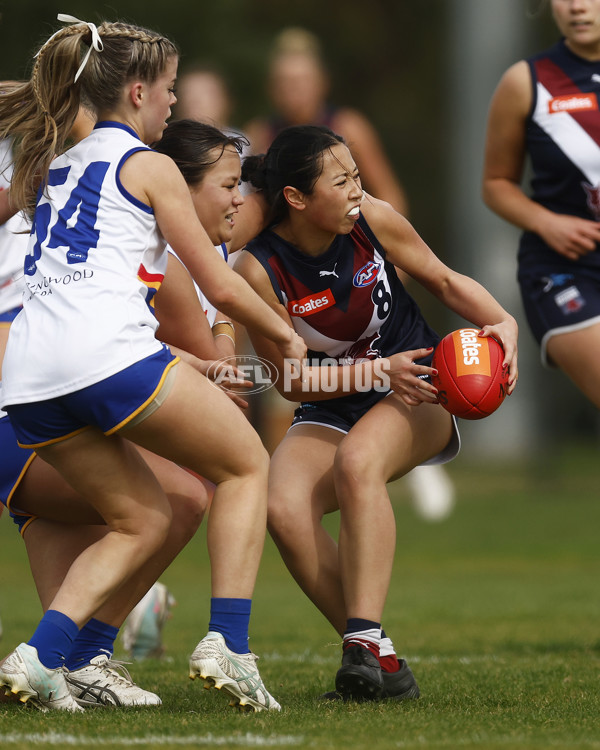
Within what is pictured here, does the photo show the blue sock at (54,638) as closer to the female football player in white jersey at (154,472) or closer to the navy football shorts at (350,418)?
the female football player in white jersey at (154,472)

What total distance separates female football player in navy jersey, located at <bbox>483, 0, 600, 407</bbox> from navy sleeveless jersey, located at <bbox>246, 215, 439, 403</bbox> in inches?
34.3

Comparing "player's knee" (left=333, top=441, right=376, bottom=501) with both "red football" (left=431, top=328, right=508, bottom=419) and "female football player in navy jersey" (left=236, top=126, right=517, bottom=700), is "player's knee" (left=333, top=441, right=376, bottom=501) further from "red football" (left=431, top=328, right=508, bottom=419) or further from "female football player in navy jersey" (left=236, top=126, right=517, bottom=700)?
"red football" (left=431, top=328, right=508, bottom=419)

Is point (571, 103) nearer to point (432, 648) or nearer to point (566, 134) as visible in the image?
point (566, 134)

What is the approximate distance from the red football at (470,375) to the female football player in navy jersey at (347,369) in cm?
5

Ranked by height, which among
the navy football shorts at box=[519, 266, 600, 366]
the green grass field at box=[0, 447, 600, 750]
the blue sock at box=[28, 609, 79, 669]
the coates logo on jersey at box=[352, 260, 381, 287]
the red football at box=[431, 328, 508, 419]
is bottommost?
the green grass field at box=[0, 447, 600, 750]

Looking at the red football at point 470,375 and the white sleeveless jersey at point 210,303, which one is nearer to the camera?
the red football at point 470,375

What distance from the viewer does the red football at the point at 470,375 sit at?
4.33m

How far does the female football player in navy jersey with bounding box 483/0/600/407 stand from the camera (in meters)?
5.41

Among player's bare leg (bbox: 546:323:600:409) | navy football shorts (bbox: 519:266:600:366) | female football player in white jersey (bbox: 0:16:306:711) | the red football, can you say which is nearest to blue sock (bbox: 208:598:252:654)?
female football player in white jersey (bbox: 0:16:306:711)

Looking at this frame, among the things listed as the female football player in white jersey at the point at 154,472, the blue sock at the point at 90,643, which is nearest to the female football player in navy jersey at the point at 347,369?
the female football player in white jersey at the point at 154,472

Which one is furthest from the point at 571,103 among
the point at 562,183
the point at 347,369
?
the point at 347,369

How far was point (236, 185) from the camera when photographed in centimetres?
443

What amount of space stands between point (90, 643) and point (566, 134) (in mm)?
2863

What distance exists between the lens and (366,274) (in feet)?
15.4
